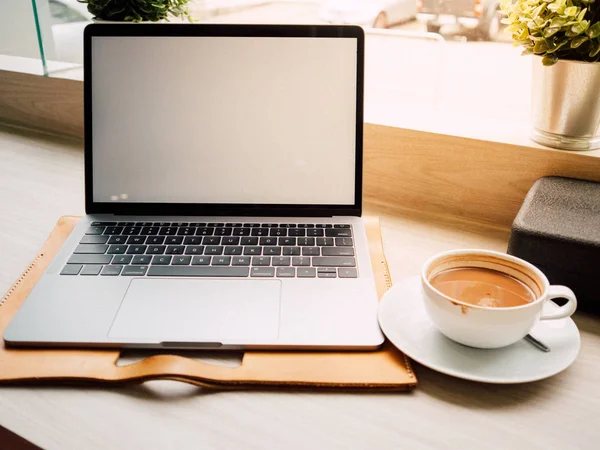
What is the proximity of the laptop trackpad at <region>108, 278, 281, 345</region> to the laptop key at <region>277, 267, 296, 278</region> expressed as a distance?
0.01 metres

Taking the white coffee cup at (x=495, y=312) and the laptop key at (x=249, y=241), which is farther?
the laptop key at (x=249, y=241)

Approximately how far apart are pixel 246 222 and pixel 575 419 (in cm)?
46

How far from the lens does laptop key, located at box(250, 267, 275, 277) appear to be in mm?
662

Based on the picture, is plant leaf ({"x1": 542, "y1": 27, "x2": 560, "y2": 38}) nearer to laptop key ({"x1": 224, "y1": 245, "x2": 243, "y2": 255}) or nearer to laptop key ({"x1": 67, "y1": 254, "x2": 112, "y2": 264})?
laptop key ({"x1": 224, "y1": 245, "x2": 243, "y2": 255})

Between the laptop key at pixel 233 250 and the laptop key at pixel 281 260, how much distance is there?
0.05 metres

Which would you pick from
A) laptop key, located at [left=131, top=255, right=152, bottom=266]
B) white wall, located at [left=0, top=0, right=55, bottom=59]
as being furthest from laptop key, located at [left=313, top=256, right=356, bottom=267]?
white wall, located at [left=0, top=0, right=55, bottom=59]

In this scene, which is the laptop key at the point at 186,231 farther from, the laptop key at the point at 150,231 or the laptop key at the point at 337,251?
the laptop key at the point at 337,251

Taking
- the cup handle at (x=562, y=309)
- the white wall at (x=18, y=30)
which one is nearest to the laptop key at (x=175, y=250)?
the cup handle at (x=562, y=309)

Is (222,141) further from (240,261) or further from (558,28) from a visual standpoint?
(558,28)

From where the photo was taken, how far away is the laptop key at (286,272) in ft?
2.17

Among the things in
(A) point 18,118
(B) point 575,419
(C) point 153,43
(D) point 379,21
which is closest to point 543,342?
(B) point 575,419

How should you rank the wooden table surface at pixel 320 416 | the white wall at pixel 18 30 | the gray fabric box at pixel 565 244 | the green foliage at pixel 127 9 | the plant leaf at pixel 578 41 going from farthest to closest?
the white wall at pixel 18 30
the green foliage at pixel 127 9
the plant leaf at pixel 578 41
the gray fabric box at pixel 565 244
the wooden table surface at pixel 320 416

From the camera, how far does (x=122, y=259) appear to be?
688 mm

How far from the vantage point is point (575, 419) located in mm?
489
